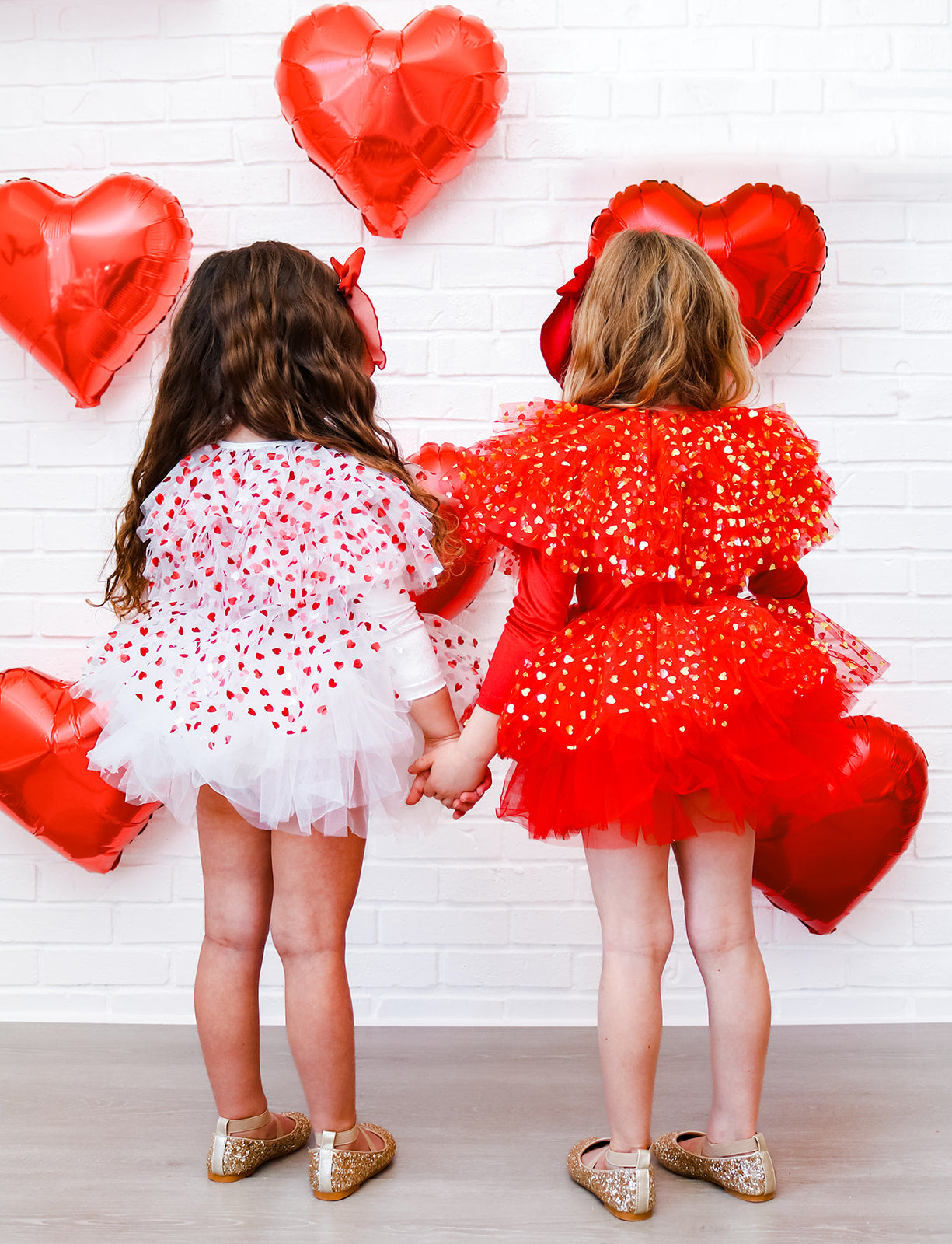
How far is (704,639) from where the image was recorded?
1256mm

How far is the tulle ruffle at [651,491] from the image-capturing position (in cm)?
125

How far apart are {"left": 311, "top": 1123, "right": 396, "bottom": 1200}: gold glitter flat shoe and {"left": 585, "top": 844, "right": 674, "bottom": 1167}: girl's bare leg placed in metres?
0.34

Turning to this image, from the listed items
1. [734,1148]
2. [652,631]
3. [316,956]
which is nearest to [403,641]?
[652,631]

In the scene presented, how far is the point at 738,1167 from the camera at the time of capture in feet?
4.52

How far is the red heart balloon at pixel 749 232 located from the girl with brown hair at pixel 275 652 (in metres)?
0.60

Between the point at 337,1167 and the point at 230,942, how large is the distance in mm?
323

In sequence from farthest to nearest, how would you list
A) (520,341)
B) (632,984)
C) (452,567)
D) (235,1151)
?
(520,341) < (452,567) < (235,1151) < (632,984)

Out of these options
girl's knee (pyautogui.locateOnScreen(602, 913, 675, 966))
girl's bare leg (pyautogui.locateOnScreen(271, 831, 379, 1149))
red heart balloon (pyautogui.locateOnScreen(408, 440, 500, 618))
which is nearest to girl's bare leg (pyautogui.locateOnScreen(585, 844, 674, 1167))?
girl's knee (pyautogui.locateOnScreen(602, 913, 675, 966))

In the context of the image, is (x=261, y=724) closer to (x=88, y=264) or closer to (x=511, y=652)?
(x=511, y=652)

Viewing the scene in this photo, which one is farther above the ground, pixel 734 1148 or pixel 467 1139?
pixel 734 1148

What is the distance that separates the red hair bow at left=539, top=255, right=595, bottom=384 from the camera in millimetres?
1432

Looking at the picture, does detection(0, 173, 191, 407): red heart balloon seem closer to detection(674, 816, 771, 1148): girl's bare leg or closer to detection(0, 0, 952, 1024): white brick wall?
detection(0, 0, 952, 1024): white brick wall

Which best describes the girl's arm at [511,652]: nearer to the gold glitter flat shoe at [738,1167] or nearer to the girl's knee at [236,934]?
the girl's knee at [236,934]

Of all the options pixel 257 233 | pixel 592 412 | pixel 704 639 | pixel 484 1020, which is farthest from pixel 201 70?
pixel 484 1020
